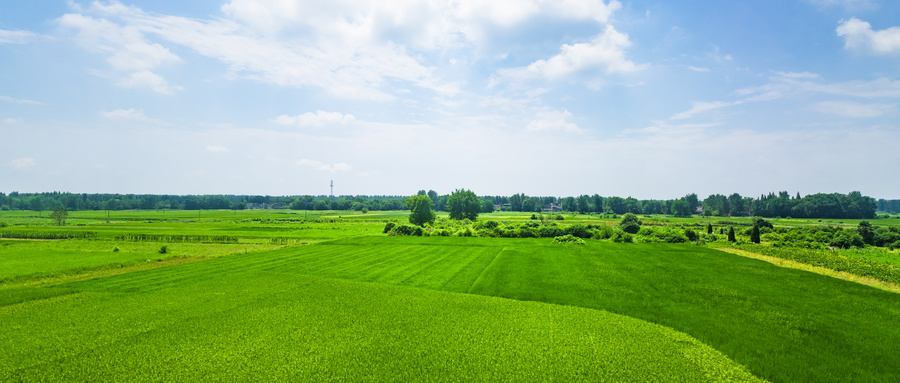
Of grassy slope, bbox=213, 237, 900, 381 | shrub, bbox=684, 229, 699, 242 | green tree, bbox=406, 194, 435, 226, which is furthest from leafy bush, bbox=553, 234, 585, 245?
green tree, bbox=406, 194, 435, 226

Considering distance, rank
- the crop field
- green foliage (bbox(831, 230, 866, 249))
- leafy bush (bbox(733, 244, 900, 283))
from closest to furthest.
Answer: the crop field < leafy bush (bbox(733, 244, 900, 283)) < green foliage (bbox(831, 230, 866, 249))

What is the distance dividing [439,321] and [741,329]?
520 inches

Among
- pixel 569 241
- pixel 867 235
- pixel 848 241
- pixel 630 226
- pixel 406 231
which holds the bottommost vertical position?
pixel 569 241

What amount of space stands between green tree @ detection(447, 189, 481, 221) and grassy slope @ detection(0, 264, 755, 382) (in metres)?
114

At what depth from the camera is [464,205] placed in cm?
13762

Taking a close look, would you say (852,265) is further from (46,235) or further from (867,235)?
(46,235)

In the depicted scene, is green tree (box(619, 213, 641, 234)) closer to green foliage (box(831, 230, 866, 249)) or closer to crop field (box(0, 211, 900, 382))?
green foliage (box(831, 230, 866, 249))

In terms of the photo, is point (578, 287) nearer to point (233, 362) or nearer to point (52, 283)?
point (233, 362)

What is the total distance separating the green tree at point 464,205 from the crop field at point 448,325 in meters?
105

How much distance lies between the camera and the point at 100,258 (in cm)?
3766

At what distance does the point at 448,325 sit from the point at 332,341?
16.5 feet

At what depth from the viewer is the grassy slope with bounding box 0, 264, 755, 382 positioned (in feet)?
40.5

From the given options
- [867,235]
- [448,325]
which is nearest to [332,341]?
[448,325]

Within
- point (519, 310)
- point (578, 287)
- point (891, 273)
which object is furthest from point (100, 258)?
point (891, 273)
